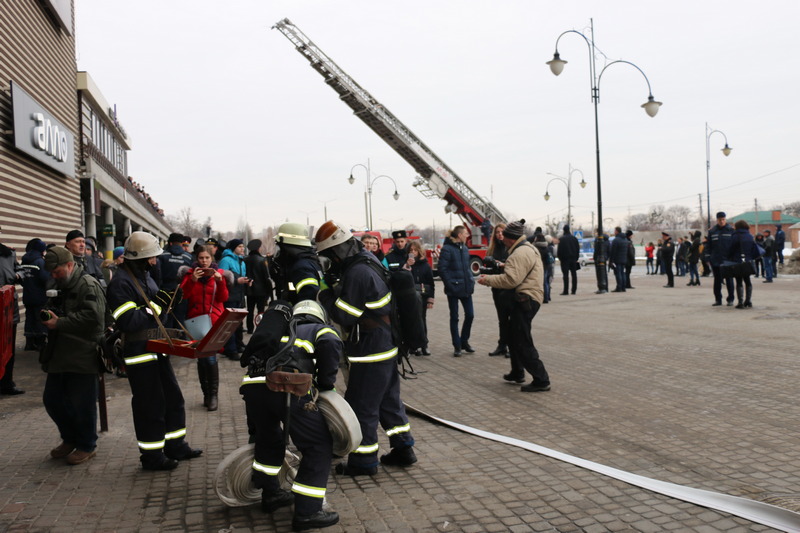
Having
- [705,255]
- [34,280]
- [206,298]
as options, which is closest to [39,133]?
[34,280]

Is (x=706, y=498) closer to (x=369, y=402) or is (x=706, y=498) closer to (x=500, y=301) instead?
(x=369, y=402)

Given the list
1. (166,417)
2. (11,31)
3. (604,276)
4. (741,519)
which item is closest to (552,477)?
(741,519)

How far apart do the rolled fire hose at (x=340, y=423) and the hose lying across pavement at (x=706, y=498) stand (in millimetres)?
1834

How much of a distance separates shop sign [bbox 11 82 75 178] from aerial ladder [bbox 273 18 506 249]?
12.7m

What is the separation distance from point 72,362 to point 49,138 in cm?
1274

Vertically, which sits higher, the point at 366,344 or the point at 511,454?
the point at 366,344

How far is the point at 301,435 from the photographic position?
3.82 meters

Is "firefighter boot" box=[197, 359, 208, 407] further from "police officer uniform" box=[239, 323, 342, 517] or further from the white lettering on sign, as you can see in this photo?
the white lettering on sign

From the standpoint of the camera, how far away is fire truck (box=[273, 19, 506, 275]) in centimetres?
2827

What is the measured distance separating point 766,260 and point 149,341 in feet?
74.7

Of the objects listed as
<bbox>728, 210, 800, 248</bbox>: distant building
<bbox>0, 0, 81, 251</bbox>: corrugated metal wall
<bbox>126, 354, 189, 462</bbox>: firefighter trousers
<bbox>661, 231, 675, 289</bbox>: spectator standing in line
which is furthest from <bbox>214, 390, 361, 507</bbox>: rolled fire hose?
Result: <bbox>728, 210, 800, 248</bbox>: distant building

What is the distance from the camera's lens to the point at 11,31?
13.6 meters

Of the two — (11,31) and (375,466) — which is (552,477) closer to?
(375,466)

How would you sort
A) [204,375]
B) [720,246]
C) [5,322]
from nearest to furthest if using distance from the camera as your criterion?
1. [5,322]
2. [204,375]
3. [720,246]
